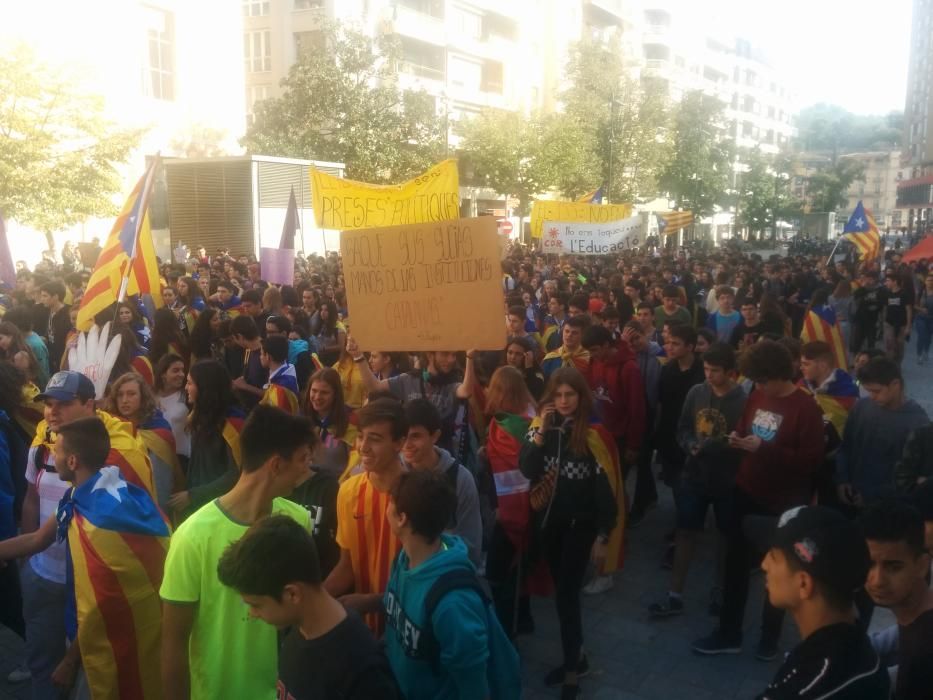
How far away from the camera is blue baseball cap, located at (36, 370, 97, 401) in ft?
13.9

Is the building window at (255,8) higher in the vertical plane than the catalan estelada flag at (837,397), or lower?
higher

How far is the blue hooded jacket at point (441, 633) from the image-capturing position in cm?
254

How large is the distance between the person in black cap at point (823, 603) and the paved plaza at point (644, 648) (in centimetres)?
239

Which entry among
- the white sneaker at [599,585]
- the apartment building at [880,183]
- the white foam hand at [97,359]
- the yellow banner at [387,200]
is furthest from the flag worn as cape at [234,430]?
the apartment building at [880,183]

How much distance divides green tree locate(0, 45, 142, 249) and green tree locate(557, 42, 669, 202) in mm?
22385

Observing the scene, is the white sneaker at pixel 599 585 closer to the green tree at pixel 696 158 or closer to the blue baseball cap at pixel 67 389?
Result: the blue baseball cap at pixel 67 389

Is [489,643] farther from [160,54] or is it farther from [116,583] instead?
[160,54]

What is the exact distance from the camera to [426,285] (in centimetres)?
492

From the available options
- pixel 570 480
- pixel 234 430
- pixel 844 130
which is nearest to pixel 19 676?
pixel 234 430

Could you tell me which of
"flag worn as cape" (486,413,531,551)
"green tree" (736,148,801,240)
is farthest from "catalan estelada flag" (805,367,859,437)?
"green tree" (736,148,801,240)

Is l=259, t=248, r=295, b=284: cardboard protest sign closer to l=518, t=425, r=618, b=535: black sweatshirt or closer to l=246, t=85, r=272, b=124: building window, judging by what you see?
l=518, t=425, r=618, b=535: black sweatshirt

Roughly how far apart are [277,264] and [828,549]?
31.8 feet

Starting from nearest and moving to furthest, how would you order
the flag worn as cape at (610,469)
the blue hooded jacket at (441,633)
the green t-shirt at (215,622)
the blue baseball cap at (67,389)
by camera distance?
the blue hooded jacket at (441,633) < the green t-shirt at (215,622) < the blue baseball cap at (67,389) < the flag worn as cape at (610,469)

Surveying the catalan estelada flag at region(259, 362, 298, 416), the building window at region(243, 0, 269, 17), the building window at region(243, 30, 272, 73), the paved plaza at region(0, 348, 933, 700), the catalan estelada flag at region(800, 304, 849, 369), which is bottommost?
the paved plaza at region(0, 348, 933, 700)
